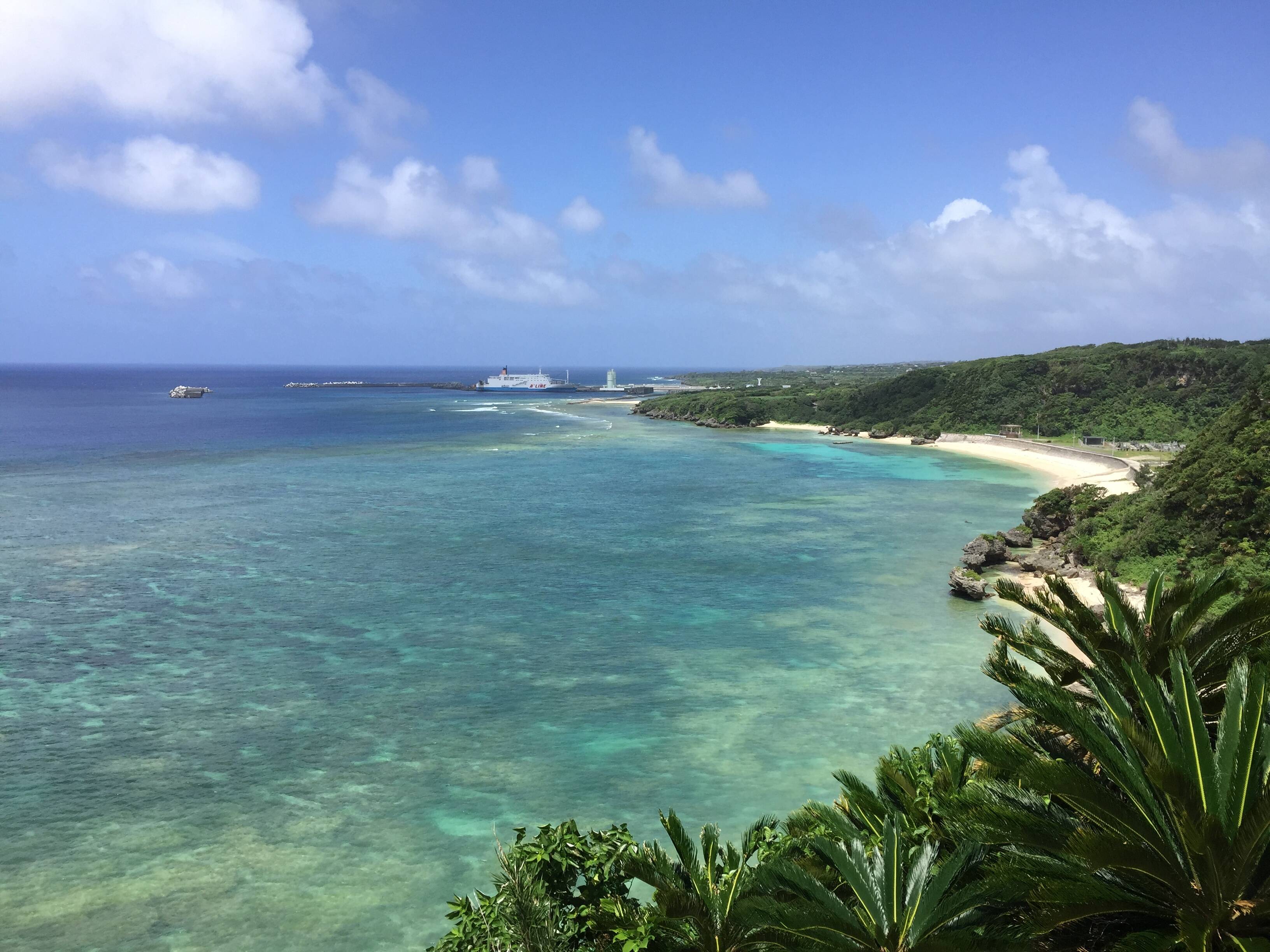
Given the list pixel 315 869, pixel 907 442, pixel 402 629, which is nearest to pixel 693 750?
pixel 315 869

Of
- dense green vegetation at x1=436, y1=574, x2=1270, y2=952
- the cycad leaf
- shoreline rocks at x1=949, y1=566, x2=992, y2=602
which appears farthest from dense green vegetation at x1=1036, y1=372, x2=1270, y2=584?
dense green vegetation at x1=436, y1=574, x2=1270, y2=952

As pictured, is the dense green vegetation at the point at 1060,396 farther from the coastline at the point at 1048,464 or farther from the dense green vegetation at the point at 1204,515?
the dense green vegetation at the point at 1204,515

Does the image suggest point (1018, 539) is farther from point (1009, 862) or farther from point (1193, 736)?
point (1009, 862)

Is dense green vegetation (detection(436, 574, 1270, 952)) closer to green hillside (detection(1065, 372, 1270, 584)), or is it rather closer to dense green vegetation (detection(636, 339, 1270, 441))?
green hillside (detection(1065, 372, 1270, 584))

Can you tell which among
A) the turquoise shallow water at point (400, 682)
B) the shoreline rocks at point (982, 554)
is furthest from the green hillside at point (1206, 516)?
the turquoise shallow water at point (400, 682)

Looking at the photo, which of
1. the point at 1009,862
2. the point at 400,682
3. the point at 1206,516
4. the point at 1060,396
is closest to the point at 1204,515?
the point at 1206,516

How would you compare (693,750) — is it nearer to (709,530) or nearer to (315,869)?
(315,869)
